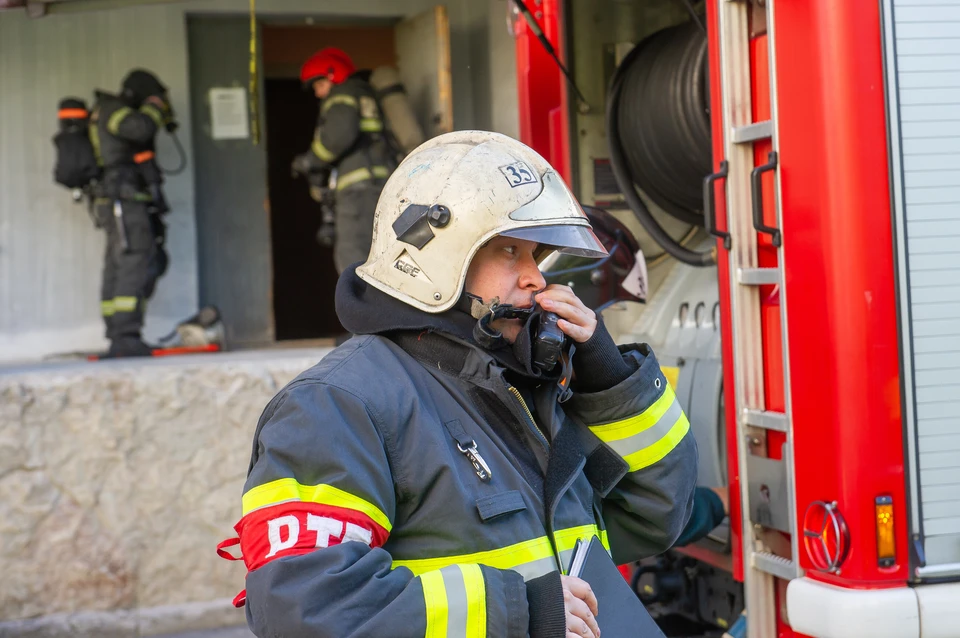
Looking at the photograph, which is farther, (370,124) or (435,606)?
(370,124)

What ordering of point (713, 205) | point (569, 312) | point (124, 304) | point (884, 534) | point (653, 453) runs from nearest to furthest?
1. point (569, 312)
2. point (653, 453)
3. point (884, 534)
4. point (713, 205)
5. point (124, 304)

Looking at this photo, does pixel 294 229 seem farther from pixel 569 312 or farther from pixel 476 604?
pixel 476 604

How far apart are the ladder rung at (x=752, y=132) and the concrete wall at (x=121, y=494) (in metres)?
3.06

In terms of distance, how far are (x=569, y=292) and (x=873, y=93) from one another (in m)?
0.79

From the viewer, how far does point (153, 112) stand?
6816mm

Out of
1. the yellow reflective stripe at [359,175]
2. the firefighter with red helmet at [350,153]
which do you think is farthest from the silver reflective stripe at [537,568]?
the yellow reflective stripe at [359,175]

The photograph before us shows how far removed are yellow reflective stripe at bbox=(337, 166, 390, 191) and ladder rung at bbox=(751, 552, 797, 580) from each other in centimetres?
460

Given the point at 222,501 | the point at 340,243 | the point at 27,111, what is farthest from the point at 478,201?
the point at 27,111

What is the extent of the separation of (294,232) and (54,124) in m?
3.38

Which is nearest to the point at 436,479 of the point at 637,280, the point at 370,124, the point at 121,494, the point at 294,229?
the point at 637,280

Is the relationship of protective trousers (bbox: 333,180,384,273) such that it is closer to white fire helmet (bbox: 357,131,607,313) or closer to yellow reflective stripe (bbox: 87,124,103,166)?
yellow reflective stripe (bbox: 87,124,103,166)

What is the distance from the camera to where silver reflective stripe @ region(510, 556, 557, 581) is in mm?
1662

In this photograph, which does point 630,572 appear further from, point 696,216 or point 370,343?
point 370,343

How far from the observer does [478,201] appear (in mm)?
1807
